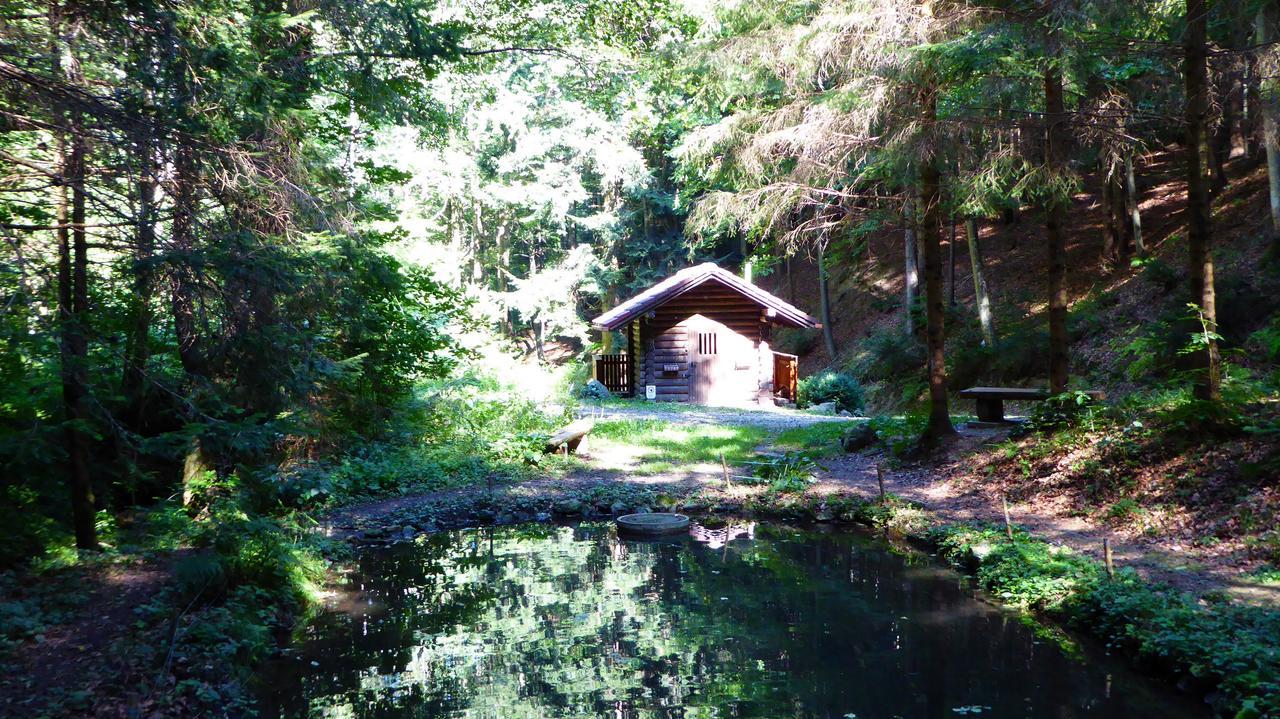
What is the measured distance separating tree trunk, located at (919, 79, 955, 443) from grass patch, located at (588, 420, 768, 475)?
11.4 ft

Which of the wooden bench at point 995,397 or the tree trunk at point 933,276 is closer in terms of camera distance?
the tree trunk at point 933,276

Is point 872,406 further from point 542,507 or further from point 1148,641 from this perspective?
point 1148,641

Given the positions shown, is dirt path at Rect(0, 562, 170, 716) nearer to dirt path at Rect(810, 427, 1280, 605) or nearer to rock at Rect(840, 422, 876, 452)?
dirt path at Rect(810, 427, 1280, 605)

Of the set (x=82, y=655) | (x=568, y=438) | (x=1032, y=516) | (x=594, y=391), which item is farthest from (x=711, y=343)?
(x=82, y=655)

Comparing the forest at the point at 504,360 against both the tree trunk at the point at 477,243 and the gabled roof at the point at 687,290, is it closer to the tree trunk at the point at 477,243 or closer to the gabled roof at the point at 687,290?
the gabled roof at the point at 687,290

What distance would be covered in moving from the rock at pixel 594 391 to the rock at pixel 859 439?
1170 centimetres

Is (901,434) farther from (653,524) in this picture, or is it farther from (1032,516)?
(653,524)

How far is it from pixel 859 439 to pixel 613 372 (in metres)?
14.2

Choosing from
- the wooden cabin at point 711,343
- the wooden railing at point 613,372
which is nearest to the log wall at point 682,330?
the wooden cabin at point 711,343


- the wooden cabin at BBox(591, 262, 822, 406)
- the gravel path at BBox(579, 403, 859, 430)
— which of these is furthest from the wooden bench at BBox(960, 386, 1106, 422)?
the wooden cabin at BBox(591, 262, 822, 406)

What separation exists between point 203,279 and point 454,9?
9.72 m

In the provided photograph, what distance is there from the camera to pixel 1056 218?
40.1 feet

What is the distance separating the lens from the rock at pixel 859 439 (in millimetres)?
15711

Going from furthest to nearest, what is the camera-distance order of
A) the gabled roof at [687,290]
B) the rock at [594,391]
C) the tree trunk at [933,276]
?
the rock at [594,391] < the gabled roof at [687,290] < the tree trunk at [933,276]
